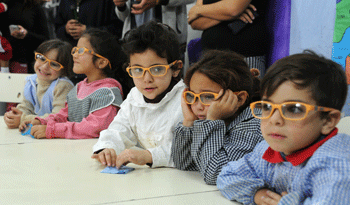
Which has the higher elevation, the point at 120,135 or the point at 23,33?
the point at 23,33

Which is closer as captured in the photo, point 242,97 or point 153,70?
point 242,97

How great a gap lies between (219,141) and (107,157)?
553 millimetres

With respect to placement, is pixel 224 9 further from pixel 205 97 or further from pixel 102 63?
pixel 102 63

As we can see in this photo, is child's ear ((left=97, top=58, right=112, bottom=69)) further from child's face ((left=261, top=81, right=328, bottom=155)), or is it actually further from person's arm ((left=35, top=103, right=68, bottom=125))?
child's face ((left=261, top=81, right=328, bottom=155))

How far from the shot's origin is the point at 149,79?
1.86 m

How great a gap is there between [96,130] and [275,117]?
5.20 feet

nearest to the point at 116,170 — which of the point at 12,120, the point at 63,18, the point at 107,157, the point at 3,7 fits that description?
the point at 107,157

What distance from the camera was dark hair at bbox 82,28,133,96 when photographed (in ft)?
8.67

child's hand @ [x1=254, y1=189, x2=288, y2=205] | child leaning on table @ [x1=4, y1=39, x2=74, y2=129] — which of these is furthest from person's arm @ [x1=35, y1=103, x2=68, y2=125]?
child's hand @ [x1=254, y1=189, x2=288, y2=205]

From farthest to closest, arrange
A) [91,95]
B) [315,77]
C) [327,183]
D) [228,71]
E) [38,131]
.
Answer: [91,95] < [38,131] < [228,71] < [315,77] < [327,183]

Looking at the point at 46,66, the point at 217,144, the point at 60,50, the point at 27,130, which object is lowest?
the point at 27,130

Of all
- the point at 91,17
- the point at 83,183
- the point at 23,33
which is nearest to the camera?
the point at 83,183

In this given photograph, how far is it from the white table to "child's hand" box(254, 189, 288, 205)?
13 cm

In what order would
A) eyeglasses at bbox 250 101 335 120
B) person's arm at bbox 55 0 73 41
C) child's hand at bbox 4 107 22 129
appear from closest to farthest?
eyeglasses at bbox 250 101 335 120, child's hand at bbox 4 107 22 129, person's arm at bbox 55 0 73 41
